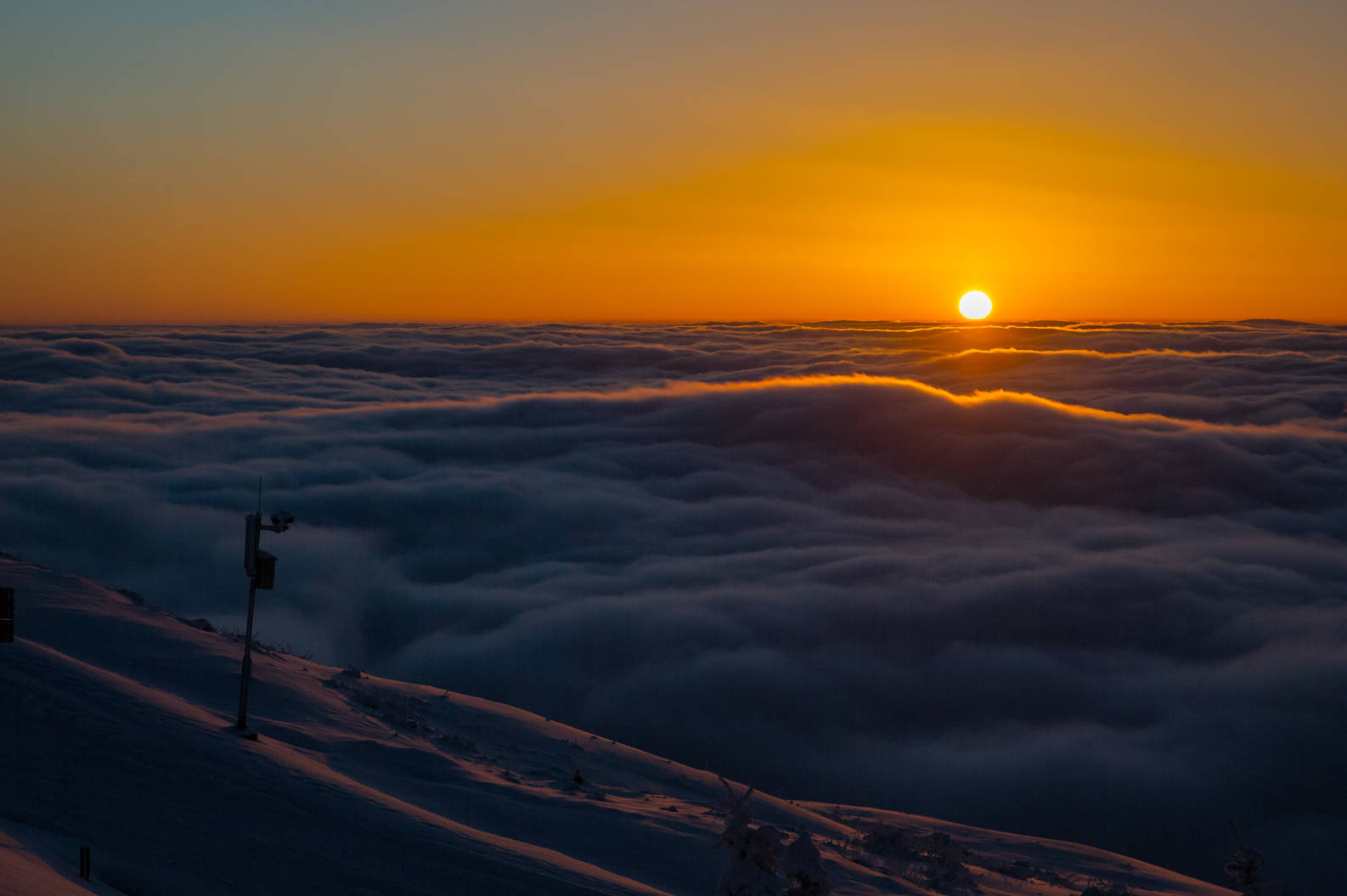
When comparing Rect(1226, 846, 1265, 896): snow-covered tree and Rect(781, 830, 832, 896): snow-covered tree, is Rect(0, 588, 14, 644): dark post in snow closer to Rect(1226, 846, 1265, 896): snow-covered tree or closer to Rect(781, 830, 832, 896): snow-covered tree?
Rect(781, 830, 832, 896): snow-covered tree

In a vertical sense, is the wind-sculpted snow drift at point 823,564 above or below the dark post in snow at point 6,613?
below

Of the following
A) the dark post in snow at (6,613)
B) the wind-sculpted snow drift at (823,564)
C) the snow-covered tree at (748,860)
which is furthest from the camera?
the wind-sculpted snow drift at (823,564)

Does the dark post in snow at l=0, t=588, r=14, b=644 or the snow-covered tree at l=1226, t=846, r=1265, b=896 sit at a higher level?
the dark post in snow at l=0, t=588, r=14, b=644

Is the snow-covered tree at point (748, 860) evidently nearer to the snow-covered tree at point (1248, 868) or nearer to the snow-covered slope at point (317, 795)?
the snow-covered slope at point (317, 795)

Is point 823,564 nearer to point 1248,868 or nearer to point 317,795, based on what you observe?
point 317,795

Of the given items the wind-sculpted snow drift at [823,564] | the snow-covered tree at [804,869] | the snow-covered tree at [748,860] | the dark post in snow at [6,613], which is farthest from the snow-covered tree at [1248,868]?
the wind-sculpted snow drift at [823,564]

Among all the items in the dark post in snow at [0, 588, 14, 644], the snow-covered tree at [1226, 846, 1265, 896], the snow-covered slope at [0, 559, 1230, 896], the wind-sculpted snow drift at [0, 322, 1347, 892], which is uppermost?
the dark post in snow at [0, 588, 14, 644]

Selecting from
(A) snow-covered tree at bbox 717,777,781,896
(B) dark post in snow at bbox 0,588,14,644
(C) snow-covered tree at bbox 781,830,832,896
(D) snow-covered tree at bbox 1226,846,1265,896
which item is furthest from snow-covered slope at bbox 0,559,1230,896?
(D) snow-covered tree at bbox 1226,846,1265,896
